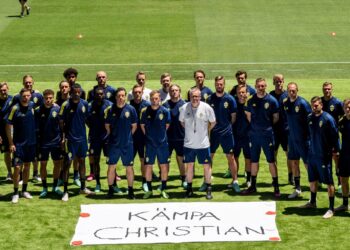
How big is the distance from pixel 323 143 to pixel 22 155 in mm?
6032

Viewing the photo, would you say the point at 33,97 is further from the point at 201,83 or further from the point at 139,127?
the point at 201,83

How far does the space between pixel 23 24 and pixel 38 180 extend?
2565 cm

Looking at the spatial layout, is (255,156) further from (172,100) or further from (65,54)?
(65,54)

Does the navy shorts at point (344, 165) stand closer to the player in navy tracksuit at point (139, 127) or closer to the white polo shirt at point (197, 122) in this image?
the white polo shirt at point (197, 122)

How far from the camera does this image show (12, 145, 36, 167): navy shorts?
1506 cm

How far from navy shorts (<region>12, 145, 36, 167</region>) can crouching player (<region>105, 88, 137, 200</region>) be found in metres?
1.61

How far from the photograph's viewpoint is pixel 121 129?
1499cm

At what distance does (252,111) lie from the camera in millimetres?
15344

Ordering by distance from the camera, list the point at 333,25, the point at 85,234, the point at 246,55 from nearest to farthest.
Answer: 1. the point at 85,234
2. the point at 246,55
3. the point at 333,25

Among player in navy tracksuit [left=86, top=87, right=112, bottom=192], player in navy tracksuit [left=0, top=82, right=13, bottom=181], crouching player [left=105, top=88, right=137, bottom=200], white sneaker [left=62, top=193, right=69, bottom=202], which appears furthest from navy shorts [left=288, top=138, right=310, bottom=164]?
player in navy tracksuit [left=0, top=82, right=13, bottom=181]

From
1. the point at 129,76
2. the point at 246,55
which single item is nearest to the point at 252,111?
the point at 129,76

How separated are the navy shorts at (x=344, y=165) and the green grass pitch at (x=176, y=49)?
2.63 ft

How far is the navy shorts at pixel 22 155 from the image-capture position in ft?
49.4

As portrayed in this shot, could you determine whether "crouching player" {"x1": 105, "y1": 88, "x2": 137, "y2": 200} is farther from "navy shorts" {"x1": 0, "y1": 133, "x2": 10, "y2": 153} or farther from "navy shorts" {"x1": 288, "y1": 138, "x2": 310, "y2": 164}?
"navy shorts" {"x1": 288, "y1": 138, "x2": 310, "y2": 164}
